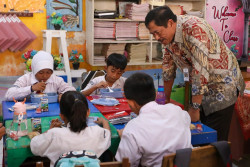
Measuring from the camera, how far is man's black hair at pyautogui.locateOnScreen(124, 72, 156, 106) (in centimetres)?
170

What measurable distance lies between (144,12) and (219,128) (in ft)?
8.30

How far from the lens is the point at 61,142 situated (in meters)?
1.58

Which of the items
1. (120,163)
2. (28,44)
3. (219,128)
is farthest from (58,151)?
(28,44)

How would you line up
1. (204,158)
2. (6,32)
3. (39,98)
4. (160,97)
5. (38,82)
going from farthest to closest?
(6,32)
(38,82)
(160,97)
(39,98)
(204,158)

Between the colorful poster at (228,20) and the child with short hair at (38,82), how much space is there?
9.81 ft

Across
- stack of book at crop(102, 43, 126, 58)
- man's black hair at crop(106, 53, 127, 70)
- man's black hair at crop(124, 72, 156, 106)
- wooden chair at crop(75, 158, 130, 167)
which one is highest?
stack of book at crop(102, 43, 126, 58)

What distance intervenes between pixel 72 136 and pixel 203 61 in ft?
3.10

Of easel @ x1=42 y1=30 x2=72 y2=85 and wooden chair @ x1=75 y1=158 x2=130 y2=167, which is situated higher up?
easel @ x1=42 y1=30 x2=72 y2=85

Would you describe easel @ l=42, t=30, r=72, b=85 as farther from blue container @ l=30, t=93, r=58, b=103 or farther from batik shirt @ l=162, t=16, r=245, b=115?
batik shirt @ l=162, t=16, r=245, b=115

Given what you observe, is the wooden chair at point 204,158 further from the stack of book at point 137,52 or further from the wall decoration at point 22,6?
the wall decoration at point 22,6

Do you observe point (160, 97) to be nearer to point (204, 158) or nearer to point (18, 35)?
point (204, 158)

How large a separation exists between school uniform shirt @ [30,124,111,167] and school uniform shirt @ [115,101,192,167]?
0.53ft

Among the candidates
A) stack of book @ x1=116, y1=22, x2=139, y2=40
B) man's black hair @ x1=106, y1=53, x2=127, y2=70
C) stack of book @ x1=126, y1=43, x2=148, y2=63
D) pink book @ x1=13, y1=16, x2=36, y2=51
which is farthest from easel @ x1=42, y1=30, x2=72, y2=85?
man's black hair @ x1=106, y1=53, x2=127, y2=70

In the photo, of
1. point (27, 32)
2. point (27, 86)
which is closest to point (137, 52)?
point (27, 32)
